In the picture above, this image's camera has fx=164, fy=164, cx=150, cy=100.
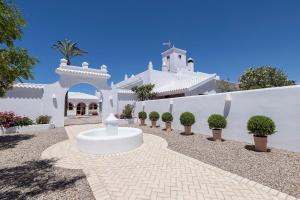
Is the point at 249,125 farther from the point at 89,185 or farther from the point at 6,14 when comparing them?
the point at 6,14

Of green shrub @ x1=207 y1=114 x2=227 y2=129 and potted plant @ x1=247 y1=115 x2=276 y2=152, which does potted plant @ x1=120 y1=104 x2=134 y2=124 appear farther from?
potted plant @ x1=247 y1=115 x2=276 y2=152

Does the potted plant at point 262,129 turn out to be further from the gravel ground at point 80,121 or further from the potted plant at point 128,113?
the gravel ground at point 80,121

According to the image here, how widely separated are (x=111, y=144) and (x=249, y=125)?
665 cm

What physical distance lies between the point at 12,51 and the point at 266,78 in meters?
27.3

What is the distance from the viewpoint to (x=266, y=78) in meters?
22.9

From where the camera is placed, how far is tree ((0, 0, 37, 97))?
212 inches

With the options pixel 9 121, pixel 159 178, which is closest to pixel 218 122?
pixel 159 178

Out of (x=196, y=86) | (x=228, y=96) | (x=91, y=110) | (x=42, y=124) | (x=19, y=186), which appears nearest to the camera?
(x=19, y=186)

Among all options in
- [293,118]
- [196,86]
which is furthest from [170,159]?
[196,86]

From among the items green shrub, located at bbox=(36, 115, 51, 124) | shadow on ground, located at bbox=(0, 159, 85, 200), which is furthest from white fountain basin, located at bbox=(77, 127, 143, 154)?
green shrub, located at bbox=(36, 115, 51, 124)

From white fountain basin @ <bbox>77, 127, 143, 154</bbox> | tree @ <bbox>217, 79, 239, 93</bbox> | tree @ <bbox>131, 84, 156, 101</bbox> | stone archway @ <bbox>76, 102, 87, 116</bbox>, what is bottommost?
white fountain basin @ <bbox>77, 127, 143, 154</bbox>

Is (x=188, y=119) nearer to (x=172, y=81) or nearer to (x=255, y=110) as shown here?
(x=255, y=110)

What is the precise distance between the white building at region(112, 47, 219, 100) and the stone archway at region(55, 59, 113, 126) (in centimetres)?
151

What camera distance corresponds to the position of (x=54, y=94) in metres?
16.8
